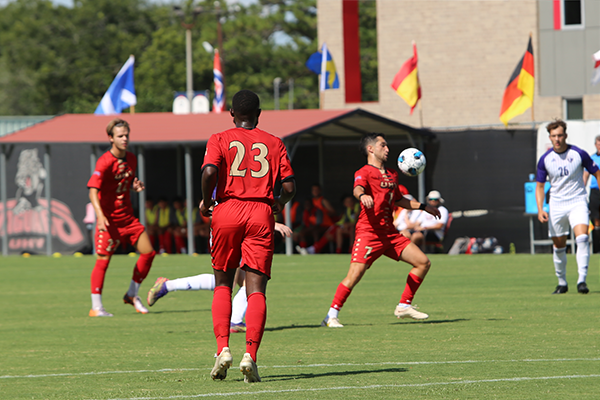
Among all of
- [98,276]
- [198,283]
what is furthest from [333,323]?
[98,276]

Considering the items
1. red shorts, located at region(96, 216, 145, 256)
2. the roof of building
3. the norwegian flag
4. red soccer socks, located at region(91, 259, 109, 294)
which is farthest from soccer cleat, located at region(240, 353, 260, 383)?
the norwegian flag

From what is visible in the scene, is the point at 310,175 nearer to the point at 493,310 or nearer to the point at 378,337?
the point at 493,310

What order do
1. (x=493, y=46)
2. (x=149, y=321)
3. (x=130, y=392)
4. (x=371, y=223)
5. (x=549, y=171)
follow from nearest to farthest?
(x=130, y=392), (x=371, y=223), (x=149, y=321), (x=549, y=171), (x=493, y=46)

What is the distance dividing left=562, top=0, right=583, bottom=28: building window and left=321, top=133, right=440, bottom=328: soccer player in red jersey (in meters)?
21.4

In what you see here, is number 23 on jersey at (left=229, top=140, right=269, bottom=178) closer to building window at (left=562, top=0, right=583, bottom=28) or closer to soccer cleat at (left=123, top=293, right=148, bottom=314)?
soccer cleat at (left=123, top=293, right=148, bottom=314)

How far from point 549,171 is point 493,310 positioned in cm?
218

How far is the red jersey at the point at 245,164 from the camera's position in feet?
21.2

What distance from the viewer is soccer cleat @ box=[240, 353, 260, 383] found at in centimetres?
609

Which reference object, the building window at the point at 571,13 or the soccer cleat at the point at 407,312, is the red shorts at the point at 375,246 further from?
the building window at the point at 571,13

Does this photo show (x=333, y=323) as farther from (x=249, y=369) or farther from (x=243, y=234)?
(x=249, y=369)

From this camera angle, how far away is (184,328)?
9.91 meters

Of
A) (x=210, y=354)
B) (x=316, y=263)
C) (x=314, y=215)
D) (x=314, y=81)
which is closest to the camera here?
(x=210, y=354)

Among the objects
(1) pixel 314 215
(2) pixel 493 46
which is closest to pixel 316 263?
(1) pixel 314 215

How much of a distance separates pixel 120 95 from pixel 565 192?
14967mm
